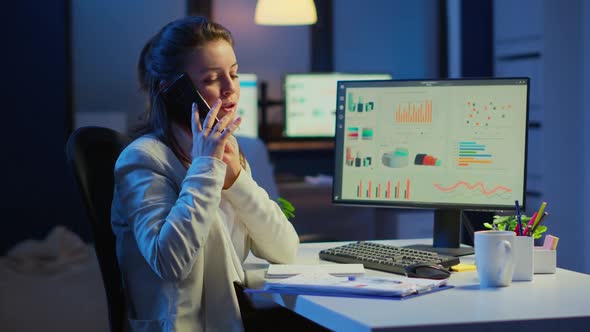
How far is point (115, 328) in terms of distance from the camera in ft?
6.29

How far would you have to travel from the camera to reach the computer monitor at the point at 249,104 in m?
5.44

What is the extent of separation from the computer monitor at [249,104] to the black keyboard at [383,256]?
3.23 metres

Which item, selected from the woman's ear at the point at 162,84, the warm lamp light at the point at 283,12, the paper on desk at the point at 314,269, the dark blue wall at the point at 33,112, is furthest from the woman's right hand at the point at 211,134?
the warm lamp light at the point at 283,12

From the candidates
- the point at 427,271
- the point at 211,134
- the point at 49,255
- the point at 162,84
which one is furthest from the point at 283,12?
the point at 427,271

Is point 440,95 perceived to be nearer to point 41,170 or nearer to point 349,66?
point 41,170

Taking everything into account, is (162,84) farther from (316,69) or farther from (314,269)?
(316,69)

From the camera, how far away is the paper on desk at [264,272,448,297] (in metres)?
1.68

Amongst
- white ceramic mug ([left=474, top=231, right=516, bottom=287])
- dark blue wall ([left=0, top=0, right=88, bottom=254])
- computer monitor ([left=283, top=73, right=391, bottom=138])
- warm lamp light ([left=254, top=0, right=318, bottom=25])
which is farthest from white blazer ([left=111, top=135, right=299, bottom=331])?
computer monitor ([left=283, top=73, right=391, bottom=138])

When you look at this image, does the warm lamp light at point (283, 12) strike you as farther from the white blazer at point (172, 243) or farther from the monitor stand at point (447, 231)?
the white blazer at point (172, 243)

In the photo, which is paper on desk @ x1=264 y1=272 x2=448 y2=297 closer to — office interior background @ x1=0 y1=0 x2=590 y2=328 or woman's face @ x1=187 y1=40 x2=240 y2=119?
woman's face @ x1=187 y1=40 x2=240 y2=119

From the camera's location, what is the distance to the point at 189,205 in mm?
1827

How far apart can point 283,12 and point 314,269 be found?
3.54 m

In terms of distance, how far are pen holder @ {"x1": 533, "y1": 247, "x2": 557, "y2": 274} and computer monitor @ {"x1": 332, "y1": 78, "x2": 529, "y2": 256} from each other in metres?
0.23

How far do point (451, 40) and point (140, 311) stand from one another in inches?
171
